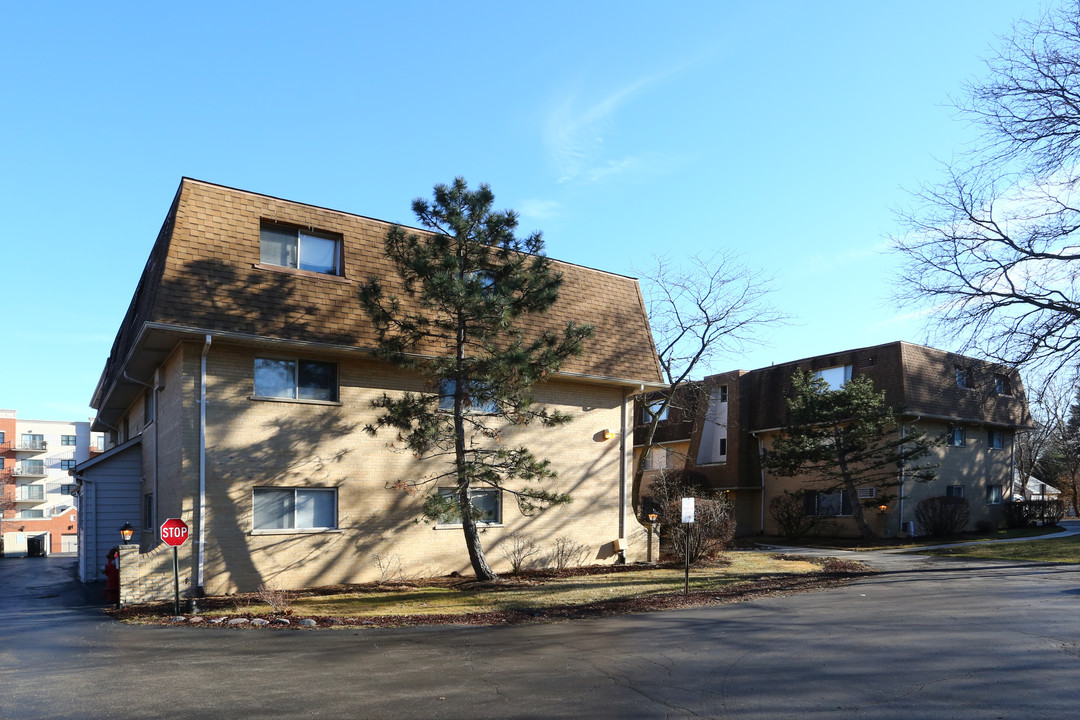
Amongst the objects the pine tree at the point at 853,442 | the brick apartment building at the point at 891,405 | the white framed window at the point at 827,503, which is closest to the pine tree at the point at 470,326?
the brick apartment building at the point at 891,405

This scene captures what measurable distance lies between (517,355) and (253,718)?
357 inches

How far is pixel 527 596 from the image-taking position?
14.8 metres

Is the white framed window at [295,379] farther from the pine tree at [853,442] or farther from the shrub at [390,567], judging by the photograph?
the pine tree at [853,442]

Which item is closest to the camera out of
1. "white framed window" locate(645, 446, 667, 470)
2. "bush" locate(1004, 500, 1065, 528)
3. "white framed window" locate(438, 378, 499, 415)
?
"white framed window" locate(438, 378, 499, 415)

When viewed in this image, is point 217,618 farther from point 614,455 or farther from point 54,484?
point 54,484

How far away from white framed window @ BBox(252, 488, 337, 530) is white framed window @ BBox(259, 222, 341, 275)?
4.85 m

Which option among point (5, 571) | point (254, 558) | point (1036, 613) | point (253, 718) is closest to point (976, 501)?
point (1036, 613)

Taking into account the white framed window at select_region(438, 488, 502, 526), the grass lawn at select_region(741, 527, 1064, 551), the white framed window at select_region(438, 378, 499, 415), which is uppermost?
the white framed window at select_region(438, 378, 499, 415)

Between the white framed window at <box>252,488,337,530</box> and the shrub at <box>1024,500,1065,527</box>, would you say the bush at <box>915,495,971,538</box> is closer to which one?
the shrub at <box>1024,500,1065,527</box>

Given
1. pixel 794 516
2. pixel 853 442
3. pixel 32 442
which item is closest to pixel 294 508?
pixel 853 442

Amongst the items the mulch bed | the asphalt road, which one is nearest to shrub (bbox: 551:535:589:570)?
the mulch bed

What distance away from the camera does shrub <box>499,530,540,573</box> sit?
18656 mm

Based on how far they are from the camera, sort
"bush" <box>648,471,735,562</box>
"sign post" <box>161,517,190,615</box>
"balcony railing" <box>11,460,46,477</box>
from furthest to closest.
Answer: "balcony railing" <box>11,460,46,477</box> < "bush" <box>648,471,735,562</box> < "sign post" <box>161,517,190,615</box>

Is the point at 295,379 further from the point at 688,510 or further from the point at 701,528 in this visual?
the point at 701,528
